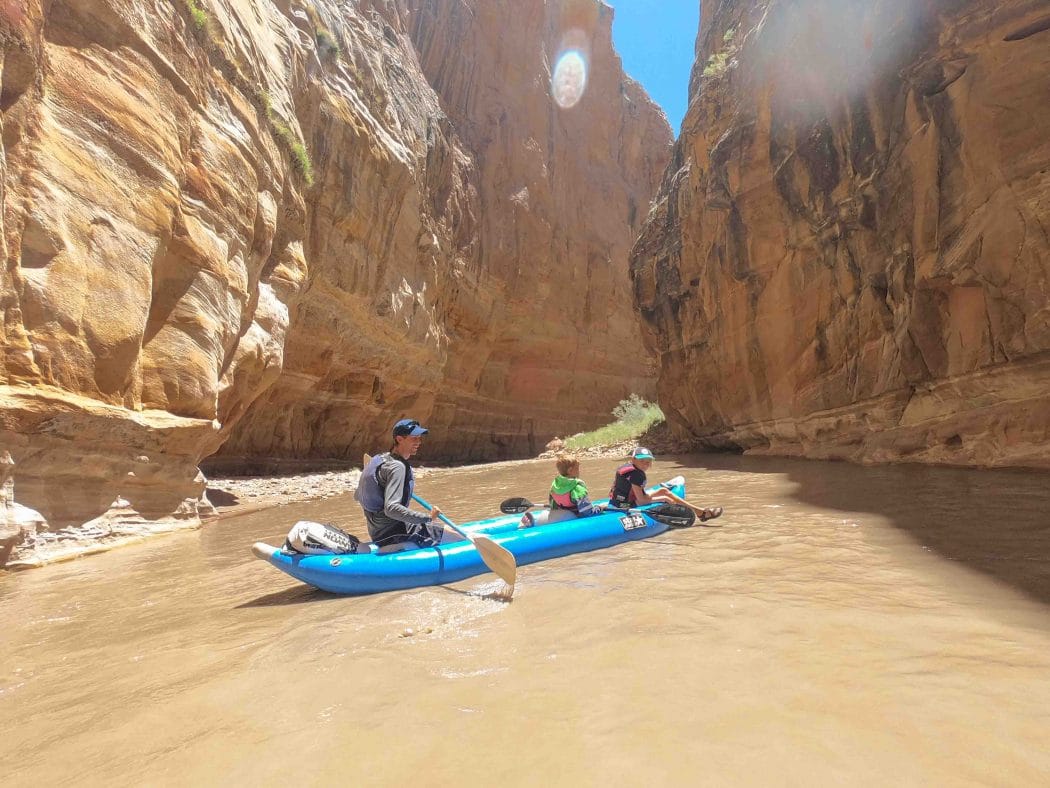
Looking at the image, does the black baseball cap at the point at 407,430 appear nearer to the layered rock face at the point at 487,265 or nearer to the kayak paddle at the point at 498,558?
the kayak paddle at the point at 498,558

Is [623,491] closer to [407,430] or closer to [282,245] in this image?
[407,430]

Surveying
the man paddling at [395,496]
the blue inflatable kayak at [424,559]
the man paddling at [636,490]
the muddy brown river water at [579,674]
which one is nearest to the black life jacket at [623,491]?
the man paddling at [636,490]

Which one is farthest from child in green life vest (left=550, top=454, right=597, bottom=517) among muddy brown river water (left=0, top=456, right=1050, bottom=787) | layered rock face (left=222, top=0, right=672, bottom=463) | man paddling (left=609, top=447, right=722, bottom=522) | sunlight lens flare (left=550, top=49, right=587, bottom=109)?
sunlight lens flare (left=550, top=49, right=587, bottom=109)

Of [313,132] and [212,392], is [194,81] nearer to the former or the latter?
[212,392]

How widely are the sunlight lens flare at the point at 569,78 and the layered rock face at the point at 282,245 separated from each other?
1.19m

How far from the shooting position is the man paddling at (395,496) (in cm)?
395

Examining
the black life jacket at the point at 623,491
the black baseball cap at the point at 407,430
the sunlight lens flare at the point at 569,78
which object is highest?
the sunlight lens flare at the point at 569,78

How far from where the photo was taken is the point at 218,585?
13.7 ft

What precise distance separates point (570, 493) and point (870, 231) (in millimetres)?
8990

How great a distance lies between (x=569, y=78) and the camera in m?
35.2

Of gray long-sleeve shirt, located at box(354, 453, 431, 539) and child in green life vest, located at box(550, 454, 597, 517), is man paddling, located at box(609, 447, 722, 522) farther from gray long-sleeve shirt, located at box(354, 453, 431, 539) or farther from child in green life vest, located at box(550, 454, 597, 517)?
gray long-sleeve shirt, located at box(354, 453, 431, 539)

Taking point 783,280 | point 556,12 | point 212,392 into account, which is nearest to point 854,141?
point 783,280

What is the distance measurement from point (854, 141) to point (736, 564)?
33.6ft

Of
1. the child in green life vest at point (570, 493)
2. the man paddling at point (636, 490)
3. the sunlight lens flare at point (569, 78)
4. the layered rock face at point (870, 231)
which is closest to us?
the child in green life vest at point (570, 493)
